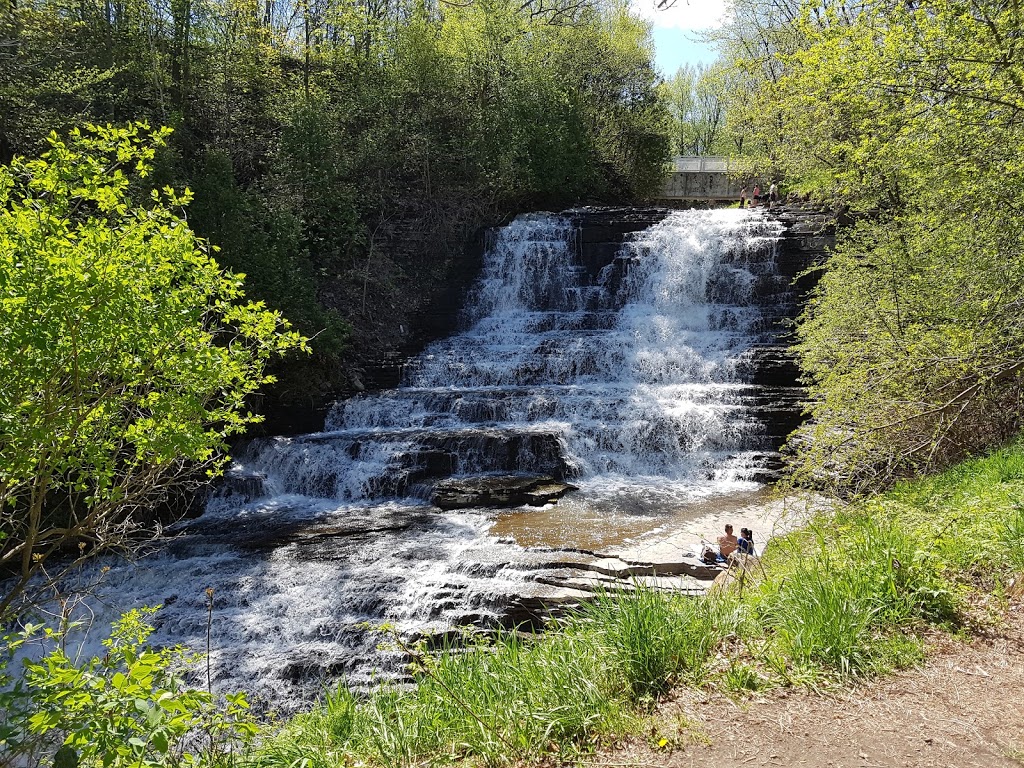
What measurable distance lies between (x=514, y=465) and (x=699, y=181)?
3096cm

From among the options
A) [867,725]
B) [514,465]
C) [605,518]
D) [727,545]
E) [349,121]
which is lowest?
[605,518]

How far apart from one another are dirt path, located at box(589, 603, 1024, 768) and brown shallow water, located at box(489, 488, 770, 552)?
18.7 feet

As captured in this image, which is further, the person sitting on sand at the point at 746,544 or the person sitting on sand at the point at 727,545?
the person sitting on sand at the point at 727,545

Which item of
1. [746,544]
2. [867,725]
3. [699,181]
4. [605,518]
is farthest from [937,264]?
[699,181]

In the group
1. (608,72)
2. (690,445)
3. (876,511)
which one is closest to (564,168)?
(608,72)

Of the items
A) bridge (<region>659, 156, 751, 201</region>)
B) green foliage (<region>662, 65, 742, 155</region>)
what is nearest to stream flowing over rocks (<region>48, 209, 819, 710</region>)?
bridge (<region>659, 156, 751, 201</region>)

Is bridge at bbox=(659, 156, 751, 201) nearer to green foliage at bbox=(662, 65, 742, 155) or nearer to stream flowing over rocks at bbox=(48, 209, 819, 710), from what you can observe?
green foliage at bbox=(662, 65, 742, 155)

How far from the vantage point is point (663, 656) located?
12.3ft

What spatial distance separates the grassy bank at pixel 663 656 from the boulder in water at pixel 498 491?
22.3 feet

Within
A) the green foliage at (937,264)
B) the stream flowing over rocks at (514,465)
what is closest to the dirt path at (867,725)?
the stream flowing over rocks at (514,465)

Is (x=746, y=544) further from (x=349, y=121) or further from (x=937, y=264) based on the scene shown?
(x=349, y=121)

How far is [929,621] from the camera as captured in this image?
408cm

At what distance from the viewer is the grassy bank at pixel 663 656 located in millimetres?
3373

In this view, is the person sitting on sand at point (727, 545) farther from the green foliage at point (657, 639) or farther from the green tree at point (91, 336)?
the green tree at point (91, 336)
